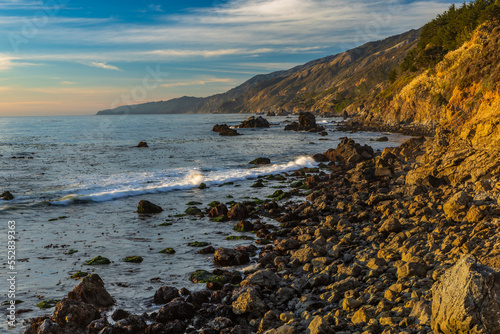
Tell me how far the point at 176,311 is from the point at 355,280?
505 cm

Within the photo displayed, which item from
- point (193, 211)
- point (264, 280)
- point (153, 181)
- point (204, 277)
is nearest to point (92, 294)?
point (204, 277)

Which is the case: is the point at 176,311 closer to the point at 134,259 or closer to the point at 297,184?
the point at 134,259

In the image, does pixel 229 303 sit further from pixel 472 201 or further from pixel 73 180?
pixel 73 180

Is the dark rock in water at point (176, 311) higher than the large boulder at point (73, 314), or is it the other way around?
the large boulder at point (73, 314)

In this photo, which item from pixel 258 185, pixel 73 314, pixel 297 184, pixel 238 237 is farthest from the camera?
pixel 258 185

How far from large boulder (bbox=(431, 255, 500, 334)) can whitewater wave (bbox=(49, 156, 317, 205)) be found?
22072 mm

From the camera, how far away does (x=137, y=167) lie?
37.9 meters

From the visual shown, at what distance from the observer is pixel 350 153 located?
36.8 m

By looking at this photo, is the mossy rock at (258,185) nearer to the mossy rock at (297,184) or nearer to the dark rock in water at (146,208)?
the mossy rock at (297,184)

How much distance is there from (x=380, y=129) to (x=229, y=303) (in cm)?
8006

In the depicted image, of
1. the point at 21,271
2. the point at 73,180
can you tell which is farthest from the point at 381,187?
the point at 73,180

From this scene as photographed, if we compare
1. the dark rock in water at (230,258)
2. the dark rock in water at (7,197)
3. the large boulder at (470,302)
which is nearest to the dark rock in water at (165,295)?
the dark rock in water at (230,258)

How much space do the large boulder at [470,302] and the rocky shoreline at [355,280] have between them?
2 centimetres

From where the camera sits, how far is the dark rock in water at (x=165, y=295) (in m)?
9.96
